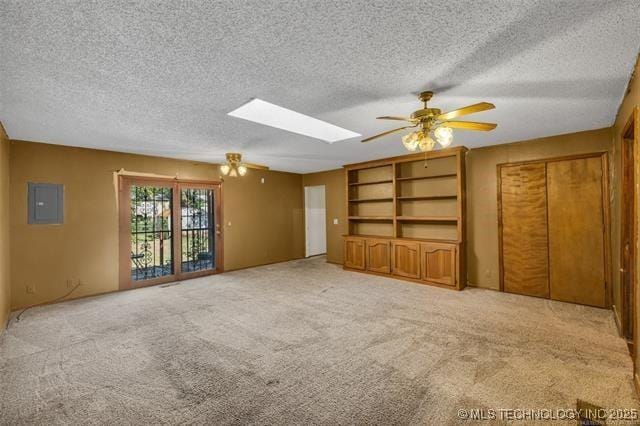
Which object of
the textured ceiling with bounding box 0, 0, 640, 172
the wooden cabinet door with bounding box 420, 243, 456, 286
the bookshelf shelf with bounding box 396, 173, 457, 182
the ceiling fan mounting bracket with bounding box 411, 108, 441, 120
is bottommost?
the wooden cabinet door with bounding box 420, 243, 456, 286

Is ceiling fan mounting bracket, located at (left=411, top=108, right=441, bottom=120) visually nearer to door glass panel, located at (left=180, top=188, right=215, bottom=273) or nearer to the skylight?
the skylight

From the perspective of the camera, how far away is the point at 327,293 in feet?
16.0

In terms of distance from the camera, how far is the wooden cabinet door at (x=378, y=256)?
598 centimetres

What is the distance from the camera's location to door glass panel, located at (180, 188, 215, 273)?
6105 mm

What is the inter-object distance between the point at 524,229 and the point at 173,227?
6.38 m

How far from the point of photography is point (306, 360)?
2.68m

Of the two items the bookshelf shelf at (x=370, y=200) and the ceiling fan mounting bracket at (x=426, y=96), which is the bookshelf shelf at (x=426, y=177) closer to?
the bookshelf shelf at (x=370, y=200)

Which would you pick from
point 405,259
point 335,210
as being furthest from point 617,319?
point 335,210

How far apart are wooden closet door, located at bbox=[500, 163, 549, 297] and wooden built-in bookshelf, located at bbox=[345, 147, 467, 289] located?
66 cm

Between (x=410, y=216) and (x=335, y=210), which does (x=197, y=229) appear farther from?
(x=410, y=216)

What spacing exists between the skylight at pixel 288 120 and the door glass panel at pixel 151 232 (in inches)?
130

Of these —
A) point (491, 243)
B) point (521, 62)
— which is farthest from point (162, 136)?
point (491, 243)

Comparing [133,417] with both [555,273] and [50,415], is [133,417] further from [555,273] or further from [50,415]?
[555,273]

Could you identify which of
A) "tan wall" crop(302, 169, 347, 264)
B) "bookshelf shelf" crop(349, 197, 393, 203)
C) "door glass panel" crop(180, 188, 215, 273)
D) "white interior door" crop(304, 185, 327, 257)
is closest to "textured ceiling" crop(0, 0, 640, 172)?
"door glass panel" crop(180, 188, 215, 273)
